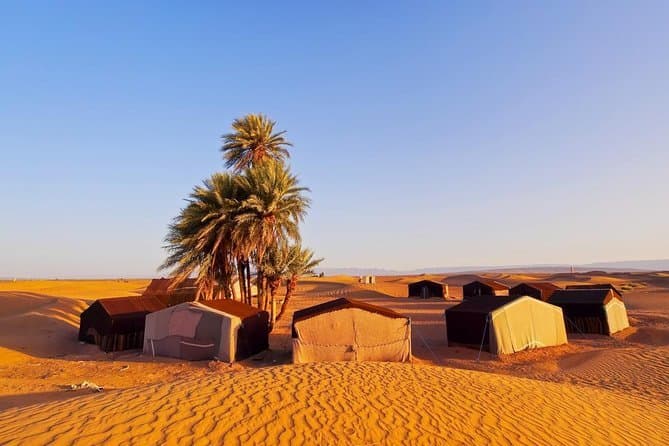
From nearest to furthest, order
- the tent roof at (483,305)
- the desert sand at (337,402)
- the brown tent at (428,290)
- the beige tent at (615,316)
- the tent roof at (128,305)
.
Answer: the desert sand at (337,402) < the tent roof at (483,305) < the tent roof at (128,305) < the beige tent at (615,316) < the brown tent at (428,290)

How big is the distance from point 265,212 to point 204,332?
7.89 meters

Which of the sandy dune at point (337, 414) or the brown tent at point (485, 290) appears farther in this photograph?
the brown tent at point (485, 290)

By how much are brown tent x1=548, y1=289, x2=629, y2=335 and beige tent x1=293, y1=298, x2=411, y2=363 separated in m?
15.7

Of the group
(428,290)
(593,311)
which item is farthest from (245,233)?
(428,290)

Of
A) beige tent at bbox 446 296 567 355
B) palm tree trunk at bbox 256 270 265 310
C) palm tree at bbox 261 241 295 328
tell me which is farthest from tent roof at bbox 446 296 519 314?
palm tree trunk at bbox 256 270 265 310

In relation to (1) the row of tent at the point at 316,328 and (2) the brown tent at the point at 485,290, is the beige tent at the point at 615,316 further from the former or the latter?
(2) the brown tent at the point at 485,290

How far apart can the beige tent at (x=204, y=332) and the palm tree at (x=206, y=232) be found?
16.5 ft

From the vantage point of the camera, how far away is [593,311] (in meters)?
25.4

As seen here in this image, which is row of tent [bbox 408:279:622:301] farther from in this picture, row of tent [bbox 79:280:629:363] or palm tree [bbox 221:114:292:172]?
palm tree [bbox 221:114:292:172]

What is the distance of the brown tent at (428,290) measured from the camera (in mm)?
52638

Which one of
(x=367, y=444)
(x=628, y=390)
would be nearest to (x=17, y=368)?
(x=367, y=444)

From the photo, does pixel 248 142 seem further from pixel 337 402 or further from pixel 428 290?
pixel 428 290

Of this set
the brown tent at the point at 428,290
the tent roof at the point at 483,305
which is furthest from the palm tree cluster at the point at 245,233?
the brown tent at the point at 428,290

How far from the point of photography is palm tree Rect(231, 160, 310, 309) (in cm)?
2277
